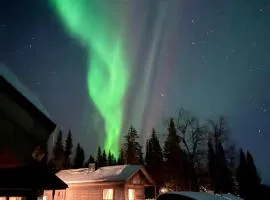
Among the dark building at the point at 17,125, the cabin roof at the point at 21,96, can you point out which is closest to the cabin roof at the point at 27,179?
the cabin roof at the point at 21,96

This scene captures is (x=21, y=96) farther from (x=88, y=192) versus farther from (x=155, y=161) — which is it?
(x=155, y=161)

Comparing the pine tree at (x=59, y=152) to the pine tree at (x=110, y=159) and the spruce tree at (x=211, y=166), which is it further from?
the spruce tree at (x=211, y=166)

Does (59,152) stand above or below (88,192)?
above

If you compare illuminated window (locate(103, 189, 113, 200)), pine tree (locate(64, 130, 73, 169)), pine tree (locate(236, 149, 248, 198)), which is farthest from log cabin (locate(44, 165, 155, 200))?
pine tree (locate(64, 130, 73, 169))

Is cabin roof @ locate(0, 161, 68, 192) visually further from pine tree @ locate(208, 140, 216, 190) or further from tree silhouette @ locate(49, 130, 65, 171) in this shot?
tree silhouette @ locate(49, 130, 65, 171)

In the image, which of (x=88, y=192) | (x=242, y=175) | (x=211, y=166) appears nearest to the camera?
(x=88, y=192)

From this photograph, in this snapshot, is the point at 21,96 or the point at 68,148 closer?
the point at 21,96

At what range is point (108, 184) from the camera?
29.5m

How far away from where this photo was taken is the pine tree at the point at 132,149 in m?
63.4

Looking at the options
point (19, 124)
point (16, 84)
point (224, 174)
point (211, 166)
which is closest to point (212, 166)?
point (211, 166)

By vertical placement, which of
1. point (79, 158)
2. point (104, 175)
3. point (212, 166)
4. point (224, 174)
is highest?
point (79, 158)

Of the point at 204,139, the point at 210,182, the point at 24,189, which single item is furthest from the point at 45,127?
the point at 210,182

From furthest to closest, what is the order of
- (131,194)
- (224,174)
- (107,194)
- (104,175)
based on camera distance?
1. (224,174)
2. (104,175)
3. (131,194)
4. (107,194)

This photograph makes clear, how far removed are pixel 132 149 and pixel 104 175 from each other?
35085 millimetres
